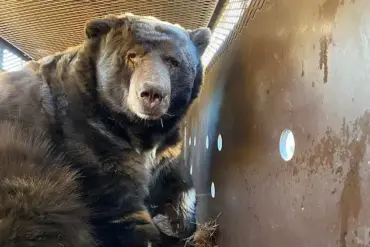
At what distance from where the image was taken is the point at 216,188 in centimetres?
254

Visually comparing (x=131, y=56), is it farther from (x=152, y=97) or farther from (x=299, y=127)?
(x=299, y=127)

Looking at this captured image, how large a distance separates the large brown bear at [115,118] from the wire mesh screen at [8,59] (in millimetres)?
1069

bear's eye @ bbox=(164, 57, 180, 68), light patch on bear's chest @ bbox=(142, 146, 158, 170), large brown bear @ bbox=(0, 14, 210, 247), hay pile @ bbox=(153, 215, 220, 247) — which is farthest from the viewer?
hay pile @ bbox=(153, 215, 220, 247)

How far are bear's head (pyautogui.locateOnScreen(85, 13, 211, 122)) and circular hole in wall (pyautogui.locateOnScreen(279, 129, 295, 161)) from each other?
615mm

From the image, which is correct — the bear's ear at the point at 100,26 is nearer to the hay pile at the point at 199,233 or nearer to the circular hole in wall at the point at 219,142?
the circular hole in wall at the point at 219,142

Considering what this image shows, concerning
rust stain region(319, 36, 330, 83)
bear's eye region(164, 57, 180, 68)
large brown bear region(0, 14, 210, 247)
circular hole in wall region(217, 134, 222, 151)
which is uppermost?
rust stain region(319, 36, 330, 83)

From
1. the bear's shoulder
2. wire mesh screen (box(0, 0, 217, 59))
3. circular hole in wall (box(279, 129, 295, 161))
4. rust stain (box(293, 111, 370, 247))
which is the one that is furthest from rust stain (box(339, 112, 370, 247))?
wire mesh screen (box(0, 0, 217, 59))

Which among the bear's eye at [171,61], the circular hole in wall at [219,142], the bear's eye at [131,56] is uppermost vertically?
the bear's eye at [131,56]

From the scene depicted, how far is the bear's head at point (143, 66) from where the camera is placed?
2.02 metres

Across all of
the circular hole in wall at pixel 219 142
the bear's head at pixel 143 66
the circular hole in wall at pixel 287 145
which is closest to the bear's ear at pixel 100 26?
the bear's head at pixel 143 66

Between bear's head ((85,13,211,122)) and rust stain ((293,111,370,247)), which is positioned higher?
rust stain ((293,111,370,247))

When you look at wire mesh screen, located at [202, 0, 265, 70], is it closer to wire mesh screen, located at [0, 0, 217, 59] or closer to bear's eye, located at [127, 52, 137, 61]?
wire mesh screen, located at [0, 0, 217, 59]

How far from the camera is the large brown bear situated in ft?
6.37

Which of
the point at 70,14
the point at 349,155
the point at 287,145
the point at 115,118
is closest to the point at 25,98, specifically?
the point at 115,118
